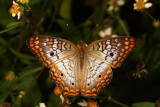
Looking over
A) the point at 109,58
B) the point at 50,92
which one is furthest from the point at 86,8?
the point at 109,58

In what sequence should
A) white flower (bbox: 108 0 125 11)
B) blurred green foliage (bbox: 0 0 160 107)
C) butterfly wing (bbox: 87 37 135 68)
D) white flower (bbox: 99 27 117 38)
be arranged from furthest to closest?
white flower (bbox: 108 0 125 11) → white flower (bbox: 99 27 117 38) → blurred green foliage (bbox: 0 0 160 107) → butterfly wing (bbox: 87 37 135 68)

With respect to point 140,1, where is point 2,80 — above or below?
below

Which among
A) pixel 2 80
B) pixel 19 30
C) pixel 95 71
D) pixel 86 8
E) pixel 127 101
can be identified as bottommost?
pixel 127 101

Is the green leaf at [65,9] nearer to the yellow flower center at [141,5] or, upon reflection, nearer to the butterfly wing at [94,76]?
the yellow flower center at [141,5]

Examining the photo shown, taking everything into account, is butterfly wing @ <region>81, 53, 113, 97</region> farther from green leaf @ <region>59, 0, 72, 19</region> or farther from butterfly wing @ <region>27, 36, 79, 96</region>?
green leaf @ <region>59, 0, 72, 19</region>

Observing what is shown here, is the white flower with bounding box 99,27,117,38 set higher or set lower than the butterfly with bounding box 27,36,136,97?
higher

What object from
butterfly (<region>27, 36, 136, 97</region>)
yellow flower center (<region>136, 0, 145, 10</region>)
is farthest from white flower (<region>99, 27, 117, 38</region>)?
butterfly (<region>27, 36, 136, 97</region>)

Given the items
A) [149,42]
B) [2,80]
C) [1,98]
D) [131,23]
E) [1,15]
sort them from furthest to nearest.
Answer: [131,23], [149,42], [1,15], [2,80], [1,98]

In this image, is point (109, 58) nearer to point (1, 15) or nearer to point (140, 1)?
point (140, 1)
